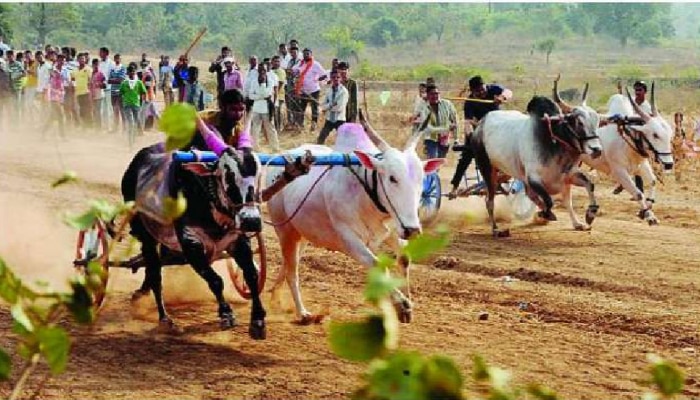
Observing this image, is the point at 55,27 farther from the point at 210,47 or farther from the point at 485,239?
the point at 485,239

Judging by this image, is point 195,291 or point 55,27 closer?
point 195,291

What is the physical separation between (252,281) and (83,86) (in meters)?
16.2

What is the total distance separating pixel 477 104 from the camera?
14711mm

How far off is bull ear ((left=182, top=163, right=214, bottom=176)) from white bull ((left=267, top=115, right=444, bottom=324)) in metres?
1.01

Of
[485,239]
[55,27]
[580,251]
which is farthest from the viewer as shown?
[55,27]

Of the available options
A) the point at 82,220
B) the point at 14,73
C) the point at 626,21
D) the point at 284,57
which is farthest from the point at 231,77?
the point at 626,21

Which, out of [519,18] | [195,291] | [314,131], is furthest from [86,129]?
[519,18]

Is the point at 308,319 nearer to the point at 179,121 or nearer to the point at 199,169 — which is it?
the point at 199,169

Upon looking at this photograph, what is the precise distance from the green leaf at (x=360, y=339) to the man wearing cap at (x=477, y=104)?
12.5 m

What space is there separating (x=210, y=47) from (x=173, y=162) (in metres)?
66.3

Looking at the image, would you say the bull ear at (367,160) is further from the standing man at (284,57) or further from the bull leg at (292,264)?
the standing man at (284,57)

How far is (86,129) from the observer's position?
78.9 feet

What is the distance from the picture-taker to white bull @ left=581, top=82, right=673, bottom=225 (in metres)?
13.7

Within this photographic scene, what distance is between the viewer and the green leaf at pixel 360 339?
186 cm
